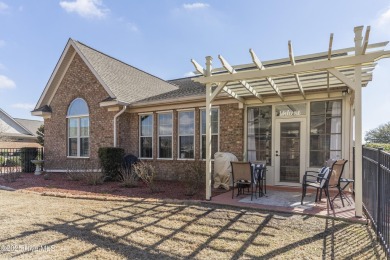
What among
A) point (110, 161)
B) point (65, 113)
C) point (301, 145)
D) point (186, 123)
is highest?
point (65, 113)

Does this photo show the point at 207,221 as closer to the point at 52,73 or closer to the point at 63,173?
the point at 63,173

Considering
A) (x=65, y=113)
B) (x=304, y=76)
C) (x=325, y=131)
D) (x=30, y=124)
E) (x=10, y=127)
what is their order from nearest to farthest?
(x=304, y=76)
(x=325, y=131)
(x=65, y=113)
(x=10, y=127)
(x=30, y=124)

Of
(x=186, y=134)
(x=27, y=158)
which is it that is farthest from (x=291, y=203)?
(x=27, y=158)

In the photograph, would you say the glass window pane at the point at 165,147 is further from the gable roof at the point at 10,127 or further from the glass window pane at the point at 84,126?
the gable roof at the point at 10,127

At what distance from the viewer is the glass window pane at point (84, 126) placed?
12.6 m

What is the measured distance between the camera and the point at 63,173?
13.0 m

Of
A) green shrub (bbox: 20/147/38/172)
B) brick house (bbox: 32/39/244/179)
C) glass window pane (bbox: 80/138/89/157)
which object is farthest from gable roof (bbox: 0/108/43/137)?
glass window pane (bbox: 80/138/89/157)

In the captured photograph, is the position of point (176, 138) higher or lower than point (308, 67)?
lower

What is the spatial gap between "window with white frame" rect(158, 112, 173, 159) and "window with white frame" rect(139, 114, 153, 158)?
51 centimetres

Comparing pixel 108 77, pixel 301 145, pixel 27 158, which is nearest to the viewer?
pixel 301 145

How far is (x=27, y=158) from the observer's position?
1411 centimetres

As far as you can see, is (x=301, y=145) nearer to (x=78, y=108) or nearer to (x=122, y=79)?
(x=122, y=79)

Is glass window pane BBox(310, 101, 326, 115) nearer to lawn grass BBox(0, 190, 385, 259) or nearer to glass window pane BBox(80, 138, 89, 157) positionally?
lawn grass BBox(0, 190, 385, 259)

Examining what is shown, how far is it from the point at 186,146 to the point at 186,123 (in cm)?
103
